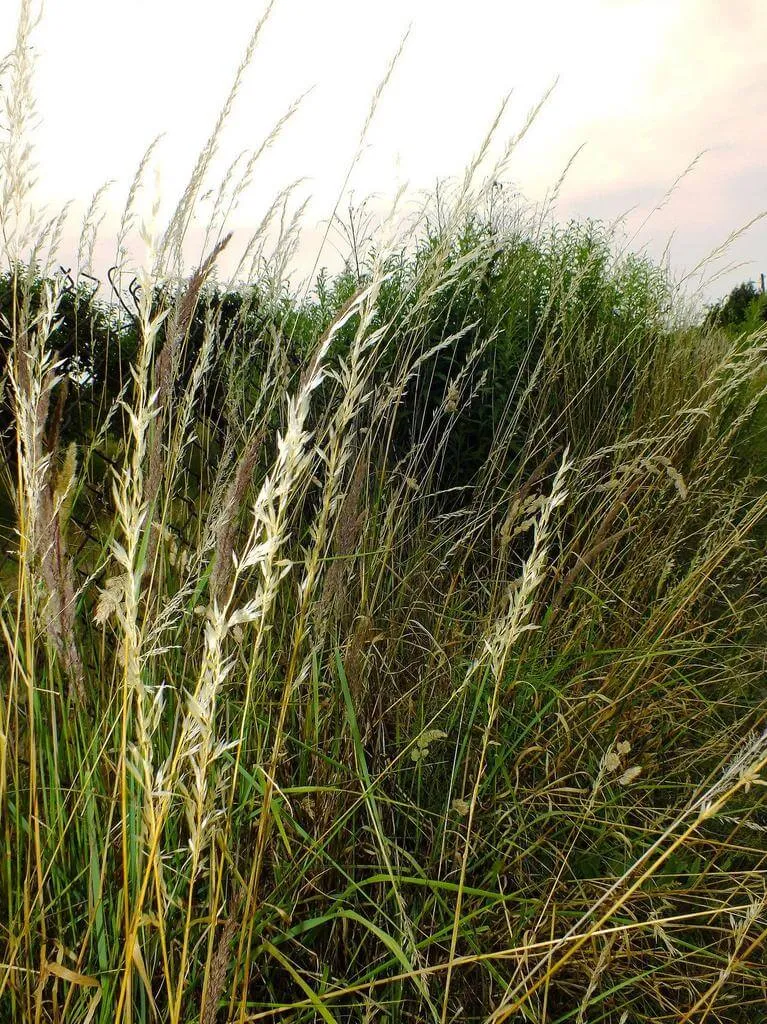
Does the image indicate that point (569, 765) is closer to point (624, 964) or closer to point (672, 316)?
point (624, 964)

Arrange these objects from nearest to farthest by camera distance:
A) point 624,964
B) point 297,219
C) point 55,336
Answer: point 624,964
point 297,219
point 55,336

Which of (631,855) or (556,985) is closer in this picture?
(556,985)

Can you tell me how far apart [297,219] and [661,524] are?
201 cm

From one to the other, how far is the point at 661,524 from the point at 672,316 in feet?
7.82

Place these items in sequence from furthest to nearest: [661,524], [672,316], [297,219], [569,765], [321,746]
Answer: [672,316] < [661,524] < [297,219] < [569,765] < [321,746]

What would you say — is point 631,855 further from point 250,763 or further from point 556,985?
point 250,763

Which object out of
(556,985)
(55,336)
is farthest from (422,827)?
(55,336)

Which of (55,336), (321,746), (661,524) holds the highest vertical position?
(55,336)

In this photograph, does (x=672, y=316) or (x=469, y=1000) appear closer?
(x=469, y=1000)

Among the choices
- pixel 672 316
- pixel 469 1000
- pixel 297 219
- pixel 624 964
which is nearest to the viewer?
pixel 469 1000

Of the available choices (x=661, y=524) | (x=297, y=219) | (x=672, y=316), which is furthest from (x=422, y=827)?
(x=672, y=316)

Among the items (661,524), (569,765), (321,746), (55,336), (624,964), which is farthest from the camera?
(55,336)

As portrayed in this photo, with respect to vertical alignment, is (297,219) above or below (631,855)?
above

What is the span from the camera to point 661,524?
11.7 feet
